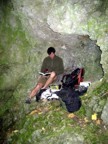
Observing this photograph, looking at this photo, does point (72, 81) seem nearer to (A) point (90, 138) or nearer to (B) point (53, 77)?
(B) point (53, 77)

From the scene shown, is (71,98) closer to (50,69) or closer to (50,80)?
(50,80)

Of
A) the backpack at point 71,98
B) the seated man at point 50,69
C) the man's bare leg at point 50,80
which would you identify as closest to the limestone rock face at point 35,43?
the seated man at point 50,69

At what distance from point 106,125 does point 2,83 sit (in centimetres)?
487

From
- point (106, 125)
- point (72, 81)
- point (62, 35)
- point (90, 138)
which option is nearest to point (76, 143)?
point (90, 138)

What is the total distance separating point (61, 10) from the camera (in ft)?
36.4

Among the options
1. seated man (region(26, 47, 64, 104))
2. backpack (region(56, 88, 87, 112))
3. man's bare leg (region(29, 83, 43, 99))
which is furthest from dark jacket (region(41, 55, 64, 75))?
backpack (region(56, 88, 87, 112))

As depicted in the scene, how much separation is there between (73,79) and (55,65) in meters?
0.96

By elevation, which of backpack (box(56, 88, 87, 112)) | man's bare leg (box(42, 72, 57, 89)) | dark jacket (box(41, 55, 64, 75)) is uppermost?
dark jacket (box(41, 55, 64, 75))

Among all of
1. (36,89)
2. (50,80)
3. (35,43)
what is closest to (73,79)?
(50,80)

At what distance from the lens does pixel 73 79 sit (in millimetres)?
10836

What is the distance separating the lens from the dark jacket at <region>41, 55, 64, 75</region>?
37.3ft

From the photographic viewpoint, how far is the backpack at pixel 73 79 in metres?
10.7

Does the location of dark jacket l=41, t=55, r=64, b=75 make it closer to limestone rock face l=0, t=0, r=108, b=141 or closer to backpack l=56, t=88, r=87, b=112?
limestone rock face l=0, t=0, r=108, b=141

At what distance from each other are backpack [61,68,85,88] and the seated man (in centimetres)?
48
